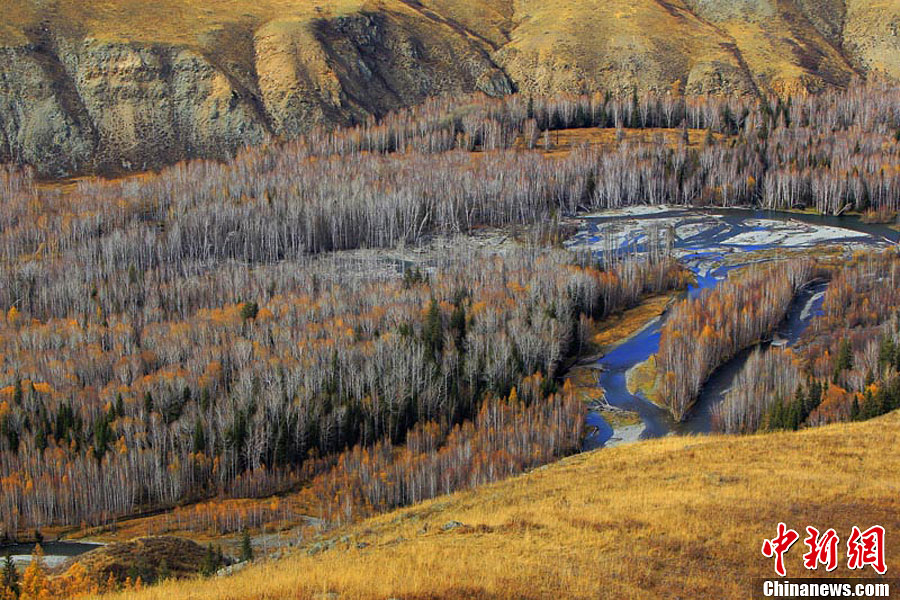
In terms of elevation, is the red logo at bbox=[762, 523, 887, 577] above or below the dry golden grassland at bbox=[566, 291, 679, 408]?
above

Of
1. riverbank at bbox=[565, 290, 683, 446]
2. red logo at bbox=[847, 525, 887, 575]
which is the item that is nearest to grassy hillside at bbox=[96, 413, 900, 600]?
red logo at bbox=[847, 525, 887, 575]

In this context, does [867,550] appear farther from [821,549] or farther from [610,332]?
[610,332]

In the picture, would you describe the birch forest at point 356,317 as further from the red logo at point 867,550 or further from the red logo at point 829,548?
the red logo at point 867,550

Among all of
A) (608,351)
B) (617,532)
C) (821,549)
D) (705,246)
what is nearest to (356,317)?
(608,351)

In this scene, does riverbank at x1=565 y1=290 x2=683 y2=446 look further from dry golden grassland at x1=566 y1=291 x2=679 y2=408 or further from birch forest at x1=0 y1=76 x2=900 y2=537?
birch forest at x1=0 y1=76 x2=900 y2=537

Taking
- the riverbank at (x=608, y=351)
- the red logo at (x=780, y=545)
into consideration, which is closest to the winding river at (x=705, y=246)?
the riverbank at (x=608, y=351)

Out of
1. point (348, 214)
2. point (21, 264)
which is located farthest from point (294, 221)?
point (21, 264)
